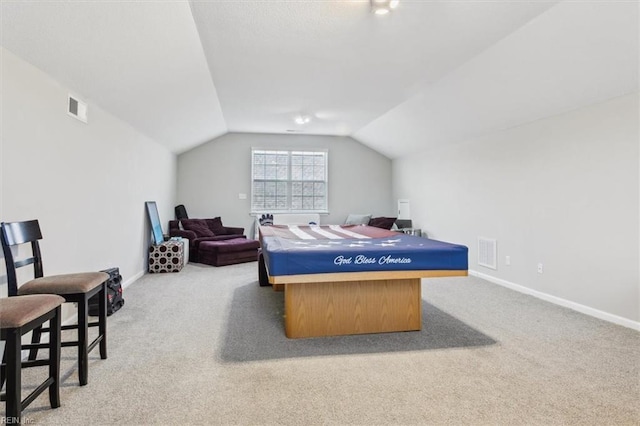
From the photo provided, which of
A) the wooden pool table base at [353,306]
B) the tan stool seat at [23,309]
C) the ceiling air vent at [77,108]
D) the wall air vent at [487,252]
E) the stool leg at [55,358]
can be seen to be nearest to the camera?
the tan stool seat at [23,309]

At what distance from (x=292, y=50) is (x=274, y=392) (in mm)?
2993

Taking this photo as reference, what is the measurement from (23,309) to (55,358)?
16.2 inches

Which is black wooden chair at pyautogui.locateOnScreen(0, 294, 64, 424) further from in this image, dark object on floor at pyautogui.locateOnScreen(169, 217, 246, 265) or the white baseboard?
dark object on floor at pyautogui.locateOnScreen(169, 217, 246, 265)

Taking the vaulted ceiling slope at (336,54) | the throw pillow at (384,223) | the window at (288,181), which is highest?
the vaulted ceiling slope at (336,54)

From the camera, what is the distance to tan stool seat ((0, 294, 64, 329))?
1364 mm

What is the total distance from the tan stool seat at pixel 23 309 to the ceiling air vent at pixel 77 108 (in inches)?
79.2

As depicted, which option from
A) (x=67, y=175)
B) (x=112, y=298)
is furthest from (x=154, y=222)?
(x=67, y=175)

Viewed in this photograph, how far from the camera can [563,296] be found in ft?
11.7

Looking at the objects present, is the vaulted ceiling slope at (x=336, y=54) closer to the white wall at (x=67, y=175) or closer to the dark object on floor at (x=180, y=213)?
the white wall at (x=67, y=175)

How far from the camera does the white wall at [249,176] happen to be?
7309 millimetres

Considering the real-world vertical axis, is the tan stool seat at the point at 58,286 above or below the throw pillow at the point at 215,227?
below

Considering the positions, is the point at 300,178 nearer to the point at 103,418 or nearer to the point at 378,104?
the point at 378,104

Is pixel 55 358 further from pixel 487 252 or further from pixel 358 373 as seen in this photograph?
pixel 487 252

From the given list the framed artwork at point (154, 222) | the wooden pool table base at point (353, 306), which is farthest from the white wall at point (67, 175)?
the wooden pool table base at point (353, 306)
